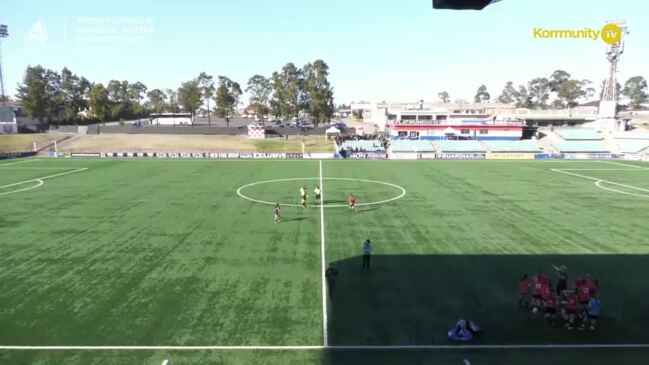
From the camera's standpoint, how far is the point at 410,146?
2960 inches

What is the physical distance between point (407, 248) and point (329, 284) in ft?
24.4

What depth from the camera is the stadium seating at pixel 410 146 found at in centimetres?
7372

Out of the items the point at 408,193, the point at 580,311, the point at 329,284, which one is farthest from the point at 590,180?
the point at 329,284

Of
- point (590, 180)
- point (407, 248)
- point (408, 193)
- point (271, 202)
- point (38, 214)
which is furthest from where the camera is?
point (590, 180)

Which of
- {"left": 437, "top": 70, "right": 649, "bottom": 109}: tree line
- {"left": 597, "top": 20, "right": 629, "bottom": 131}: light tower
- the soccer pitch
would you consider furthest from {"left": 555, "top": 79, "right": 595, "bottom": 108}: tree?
the soccer pitch

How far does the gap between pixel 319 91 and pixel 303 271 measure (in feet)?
264

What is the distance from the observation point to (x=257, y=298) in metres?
17.1

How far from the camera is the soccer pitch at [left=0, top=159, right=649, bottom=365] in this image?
45.2 ft

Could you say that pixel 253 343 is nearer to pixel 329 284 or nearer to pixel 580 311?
pixel 329 284

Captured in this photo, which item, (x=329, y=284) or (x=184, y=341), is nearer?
(x=184, y=341)

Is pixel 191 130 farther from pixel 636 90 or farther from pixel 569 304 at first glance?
pixel 636 90

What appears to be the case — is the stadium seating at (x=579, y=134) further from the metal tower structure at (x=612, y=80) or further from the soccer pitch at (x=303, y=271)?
the soccer pitch at (x=303, y=271)

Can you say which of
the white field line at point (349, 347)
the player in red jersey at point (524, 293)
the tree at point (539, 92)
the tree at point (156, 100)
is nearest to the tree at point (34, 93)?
the tree at point (156, 100)

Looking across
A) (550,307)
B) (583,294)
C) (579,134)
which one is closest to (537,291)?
(550,307)
